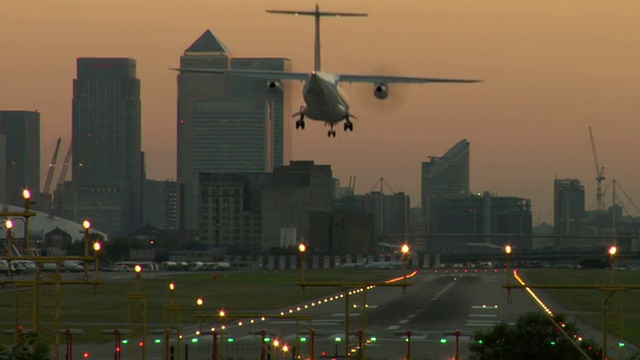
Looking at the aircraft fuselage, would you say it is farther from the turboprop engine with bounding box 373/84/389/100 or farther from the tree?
the tree

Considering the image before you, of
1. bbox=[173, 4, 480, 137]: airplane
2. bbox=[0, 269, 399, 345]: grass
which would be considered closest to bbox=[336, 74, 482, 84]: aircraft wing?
bbox=[173, 4, 480, 137]: airplane

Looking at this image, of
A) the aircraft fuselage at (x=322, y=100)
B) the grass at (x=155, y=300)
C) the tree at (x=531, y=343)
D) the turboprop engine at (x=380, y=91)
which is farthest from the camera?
the grass at (x=155, y=300)

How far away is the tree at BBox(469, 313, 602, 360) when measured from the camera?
65.5 metres

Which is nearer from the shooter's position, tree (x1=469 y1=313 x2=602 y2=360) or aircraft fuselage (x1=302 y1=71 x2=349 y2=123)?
tree (x1=469 y1=313 x2=602 y2=360)

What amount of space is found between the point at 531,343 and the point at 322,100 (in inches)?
1076

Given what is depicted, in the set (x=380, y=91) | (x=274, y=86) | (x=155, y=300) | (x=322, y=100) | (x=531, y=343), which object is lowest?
(x=531, y=343)

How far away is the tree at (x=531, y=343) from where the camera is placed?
2579 inches

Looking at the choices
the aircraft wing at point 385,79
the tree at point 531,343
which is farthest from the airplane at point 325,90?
the tree at point 531,343

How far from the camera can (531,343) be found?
6638cm

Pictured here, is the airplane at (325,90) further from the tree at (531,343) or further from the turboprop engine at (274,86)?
the tree at (531,343)

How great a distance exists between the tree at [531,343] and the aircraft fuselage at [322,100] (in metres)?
25.2

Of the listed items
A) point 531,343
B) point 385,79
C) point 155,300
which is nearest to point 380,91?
point 385,79

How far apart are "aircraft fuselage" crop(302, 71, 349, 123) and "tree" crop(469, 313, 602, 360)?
2525 cm

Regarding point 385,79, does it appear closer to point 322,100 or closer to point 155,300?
point 322,100
